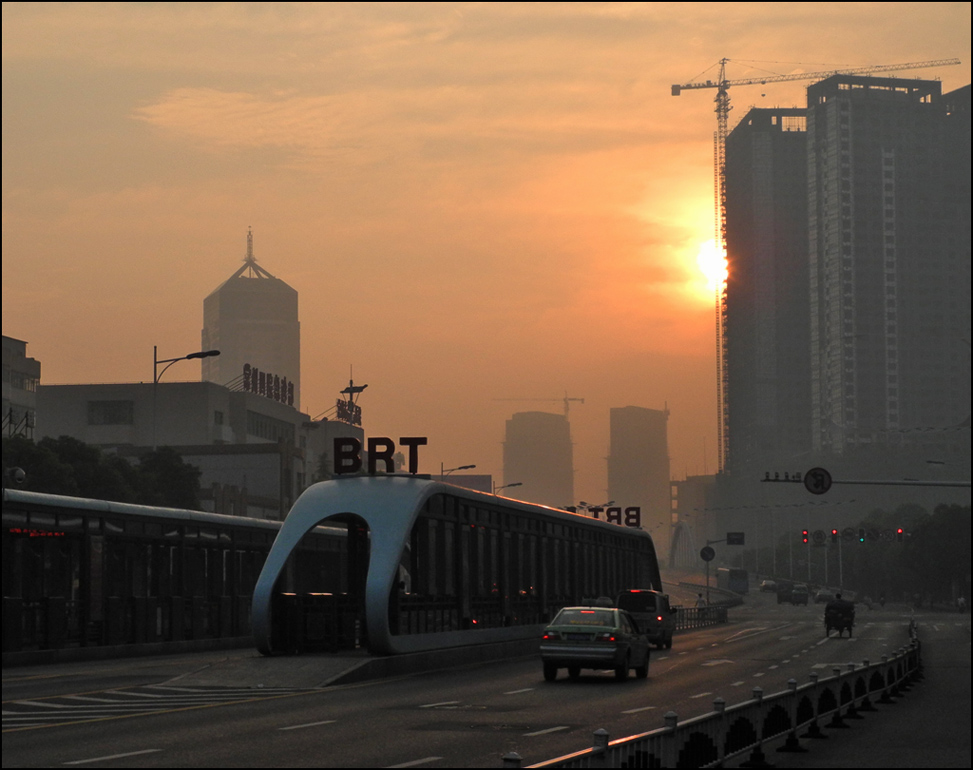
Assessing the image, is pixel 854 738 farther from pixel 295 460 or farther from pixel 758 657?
pixel 295 460

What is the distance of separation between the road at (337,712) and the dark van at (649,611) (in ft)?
28.5

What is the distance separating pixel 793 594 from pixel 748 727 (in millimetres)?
112368

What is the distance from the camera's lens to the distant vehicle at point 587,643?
27.9 m

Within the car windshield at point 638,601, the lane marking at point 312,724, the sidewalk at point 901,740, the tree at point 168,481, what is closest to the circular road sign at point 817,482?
the car windshield at point 638,601

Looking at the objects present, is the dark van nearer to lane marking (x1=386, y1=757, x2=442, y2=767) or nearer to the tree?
lane marking (x1=386, y1=757, x2=442, y2=767)

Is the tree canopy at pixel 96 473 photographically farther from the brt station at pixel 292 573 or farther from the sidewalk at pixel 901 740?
the sidewalk at pixel 901 740

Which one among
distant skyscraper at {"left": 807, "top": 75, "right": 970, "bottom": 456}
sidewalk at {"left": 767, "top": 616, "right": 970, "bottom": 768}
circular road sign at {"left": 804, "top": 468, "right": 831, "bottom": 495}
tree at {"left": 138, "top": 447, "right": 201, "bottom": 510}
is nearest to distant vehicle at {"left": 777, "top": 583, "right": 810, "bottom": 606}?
tree at {"left": 138, "top": 447, "right": 201, "bottom": 510}

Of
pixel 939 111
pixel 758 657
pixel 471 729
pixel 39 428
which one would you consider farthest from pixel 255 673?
pixel 39 428

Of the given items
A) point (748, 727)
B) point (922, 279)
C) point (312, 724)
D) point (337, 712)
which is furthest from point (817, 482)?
point (922, 279)

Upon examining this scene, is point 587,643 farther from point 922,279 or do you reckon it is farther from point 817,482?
point 922,279

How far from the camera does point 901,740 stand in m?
17.3

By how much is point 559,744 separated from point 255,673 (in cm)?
1089

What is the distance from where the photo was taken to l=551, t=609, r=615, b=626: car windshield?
28484 mm

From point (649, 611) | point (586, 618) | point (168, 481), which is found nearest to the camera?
point (586, 618)
